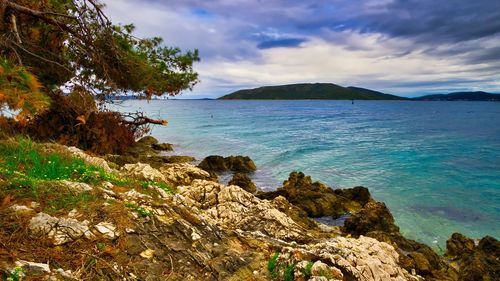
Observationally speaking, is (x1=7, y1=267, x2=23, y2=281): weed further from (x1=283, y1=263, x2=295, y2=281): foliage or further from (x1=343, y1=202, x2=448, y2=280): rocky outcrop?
(x1=343, y1=202, x2=448, y2=280): rocky outcrop

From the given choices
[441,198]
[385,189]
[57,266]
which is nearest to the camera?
[57,266]

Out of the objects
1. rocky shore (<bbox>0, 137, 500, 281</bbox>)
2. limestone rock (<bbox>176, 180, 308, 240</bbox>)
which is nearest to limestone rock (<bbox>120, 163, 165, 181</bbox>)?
limestone rock (<bbox>176, 180, 308, 240</bbox>)

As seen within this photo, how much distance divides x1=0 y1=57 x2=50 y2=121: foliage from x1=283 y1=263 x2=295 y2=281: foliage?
15.0ft

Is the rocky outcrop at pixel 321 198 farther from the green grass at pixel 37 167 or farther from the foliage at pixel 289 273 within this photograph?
the green grass at pixel 37 167

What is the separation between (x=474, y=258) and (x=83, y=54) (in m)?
15.3

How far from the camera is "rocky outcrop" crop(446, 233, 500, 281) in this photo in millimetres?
9875

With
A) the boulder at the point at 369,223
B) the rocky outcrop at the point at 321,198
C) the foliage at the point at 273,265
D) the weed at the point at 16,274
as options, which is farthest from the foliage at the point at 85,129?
the boulder at the point at 369,223

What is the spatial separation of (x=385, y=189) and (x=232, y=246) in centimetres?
1758

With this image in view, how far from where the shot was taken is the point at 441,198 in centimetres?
1920

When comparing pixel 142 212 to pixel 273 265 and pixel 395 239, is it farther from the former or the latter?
pixel 395 239

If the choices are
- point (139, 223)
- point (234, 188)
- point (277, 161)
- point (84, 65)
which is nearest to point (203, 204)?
point (234, 188)

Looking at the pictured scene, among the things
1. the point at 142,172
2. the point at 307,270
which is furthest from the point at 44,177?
the point at 307,270

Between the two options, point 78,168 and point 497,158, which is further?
point 497,158

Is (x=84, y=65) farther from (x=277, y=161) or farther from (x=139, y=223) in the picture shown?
(x=277, y=161)
